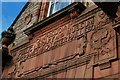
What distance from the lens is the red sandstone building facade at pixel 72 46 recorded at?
18.4ft

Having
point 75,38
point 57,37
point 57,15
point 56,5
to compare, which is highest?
point 56,5

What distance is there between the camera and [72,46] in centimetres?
670

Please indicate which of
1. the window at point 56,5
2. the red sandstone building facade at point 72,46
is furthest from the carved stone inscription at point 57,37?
the window at point 56,5

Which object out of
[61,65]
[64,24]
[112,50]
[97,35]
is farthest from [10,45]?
[112,50]

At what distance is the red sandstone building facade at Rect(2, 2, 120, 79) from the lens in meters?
5.62

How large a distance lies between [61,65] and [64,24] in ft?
5.52

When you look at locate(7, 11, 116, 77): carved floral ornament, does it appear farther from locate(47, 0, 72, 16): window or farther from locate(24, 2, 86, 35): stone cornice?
locate(47, 0, 72, 16): window

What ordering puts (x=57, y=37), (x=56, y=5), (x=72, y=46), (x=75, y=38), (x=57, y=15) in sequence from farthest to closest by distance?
(x=56, y=5) → (x=57, y=15) → (x=57, y=37) → (x=75, y=38) → (x=72, y=46)

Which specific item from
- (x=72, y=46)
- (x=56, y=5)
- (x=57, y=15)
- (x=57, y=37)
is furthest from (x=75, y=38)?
(x=56, y=5)

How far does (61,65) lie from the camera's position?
6.47 m

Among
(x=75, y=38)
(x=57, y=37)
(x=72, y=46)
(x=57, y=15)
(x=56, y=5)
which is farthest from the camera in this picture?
(x=56, y=5)

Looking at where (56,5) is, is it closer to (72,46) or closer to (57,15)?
(57,15)

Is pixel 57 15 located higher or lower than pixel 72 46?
higher

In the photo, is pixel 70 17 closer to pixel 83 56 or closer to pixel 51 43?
pixel 51 43
